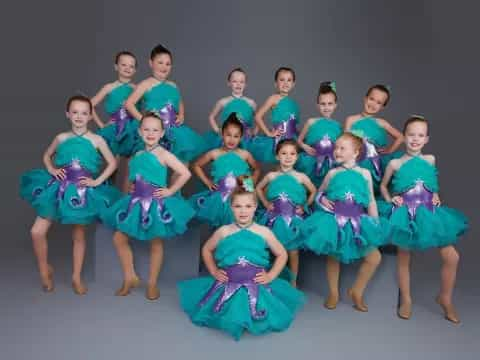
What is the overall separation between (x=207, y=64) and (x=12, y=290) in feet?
11.4

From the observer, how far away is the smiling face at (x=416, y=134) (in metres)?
4.74

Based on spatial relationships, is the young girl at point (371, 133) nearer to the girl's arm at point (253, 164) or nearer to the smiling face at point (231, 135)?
the girl's arm at point (253, 164)

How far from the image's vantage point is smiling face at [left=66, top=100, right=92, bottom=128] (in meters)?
4.94

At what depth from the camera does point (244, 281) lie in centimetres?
440

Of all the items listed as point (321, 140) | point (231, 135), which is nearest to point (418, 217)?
point (321, 140)

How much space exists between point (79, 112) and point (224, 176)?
1147mm

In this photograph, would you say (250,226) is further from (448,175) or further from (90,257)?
(448,175)

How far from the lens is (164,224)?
15.8 ft

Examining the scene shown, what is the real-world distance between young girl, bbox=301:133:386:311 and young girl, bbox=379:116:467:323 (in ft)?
0.53

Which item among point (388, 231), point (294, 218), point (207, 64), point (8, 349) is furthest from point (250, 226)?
point (207, 64)

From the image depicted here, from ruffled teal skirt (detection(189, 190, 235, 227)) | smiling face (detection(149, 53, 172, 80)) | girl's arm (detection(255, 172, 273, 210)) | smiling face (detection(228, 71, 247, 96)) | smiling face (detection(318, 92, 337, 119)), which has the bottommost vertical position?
ruffled teal skirt (detection(189, 190, 235, 227))

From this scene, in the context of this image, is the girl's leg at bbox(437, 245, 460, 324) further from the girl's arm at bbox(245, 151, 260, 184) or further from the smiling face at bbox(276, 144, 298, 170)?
the girl's arm at bbox(245, 151, 260, 184)

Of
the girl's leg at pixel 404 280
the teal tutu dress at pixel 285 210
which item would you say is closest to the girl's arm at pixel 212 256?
the teal tutu dress at pixel 285 210

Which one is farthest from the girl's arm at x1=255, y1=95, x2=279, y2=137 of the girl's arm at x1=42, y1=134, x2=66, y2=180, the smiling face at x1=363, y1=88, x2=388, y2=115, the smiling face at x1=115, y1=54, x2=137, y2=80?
the girl's arm at x1=42, y1=134, x2=66, y2=180
